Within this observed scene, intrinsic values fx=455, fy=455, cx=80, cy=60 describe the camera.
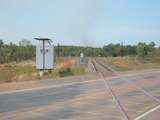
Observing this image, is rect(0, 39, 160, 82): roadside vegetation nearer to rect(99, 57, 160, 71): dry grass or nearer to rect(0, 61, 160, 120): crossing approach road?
rect(99, 57, 160, 71): dry grass

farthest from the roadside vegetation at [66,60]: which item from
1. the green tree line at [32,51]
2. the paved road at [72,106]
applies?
the paved road at [72,106]

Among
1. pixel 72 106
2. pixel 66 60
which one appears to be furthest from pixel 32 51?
pixel 72 106

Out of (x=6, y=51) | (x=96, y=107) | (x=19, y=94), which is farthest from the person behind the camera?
(x=6, y=51)

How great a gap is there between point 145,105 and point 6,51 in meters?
83.3

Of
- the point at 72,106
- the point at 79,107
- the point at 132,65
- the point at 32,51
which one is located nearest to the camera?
the point at 79,107

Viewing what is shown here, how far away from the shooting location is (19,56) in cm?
10488

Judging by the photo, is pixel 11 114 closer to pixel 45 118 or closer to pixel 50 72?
pixel 45 118

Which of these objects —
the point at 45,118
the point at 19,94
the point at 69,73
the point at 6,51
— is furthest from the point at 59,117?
the point at 6,51

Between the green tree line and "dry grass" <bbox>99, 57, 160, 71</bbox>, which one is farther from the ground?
the green tree line

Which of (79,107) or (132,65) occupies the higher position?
(79,107)

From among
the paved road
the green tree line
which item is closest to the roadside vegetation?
the green tree line

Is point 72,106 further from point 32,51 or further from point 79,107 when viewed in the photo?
point 32,51

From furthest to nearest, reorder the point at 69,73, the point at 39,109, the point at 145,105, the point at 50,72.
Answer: the point at 69,73 < the point at 50,72 < the point at 145,105 < the point at 39,109

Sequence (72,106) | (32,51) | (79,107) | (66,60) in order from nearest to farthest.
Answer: (79,107) → (72,106) → (66,60) → (32,51)
